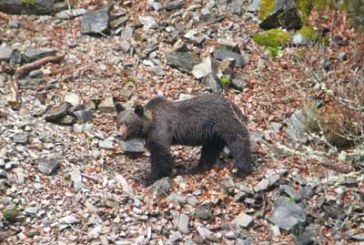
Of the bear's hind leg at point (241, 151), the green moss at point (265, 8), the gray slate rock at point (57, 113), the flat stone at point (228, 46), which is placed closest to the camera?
the bear's hind leg at point (241, 151)

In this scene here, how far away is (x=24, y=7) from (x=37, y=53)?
1315mm

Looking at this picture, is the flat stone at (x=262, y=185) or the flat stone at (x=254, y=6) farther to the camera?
the flat stone at (x=254, y=6)

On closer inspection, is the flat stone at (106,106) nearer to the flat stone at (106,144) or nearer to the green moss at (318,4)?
the flat stone at (106,144)

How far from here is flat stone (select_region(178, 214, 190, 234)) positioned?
892cm

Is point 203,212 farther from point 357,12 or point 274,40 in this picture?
point 274,40

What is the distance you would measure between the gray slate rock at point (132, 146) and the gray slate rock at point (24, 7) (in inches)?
136

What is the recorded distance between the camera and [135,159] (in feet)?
33.0

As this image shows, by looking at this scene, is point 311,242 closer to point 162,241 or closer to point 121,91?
point 162,241

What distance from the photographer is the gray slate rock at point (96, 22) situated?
12172 mm

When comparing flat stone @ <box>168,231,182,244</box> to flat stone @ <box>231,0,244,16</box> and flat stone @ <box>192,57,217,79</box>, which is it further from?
flat stone @ <box>231,0,244,16</box>

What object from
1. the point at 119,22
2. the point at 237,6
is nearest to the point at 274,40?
the point at 237,6

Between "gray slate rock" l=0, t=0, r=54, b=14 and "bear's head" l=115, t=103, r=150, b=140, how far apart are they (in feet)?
11.8

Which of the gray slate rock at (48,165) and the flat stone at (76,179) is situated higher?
the gray slate rock at (48,165)

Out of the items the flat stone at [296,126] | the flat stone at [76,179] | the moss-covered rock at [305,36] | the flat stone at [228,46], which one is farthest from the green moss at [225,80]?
the flat stone at [76,179]
